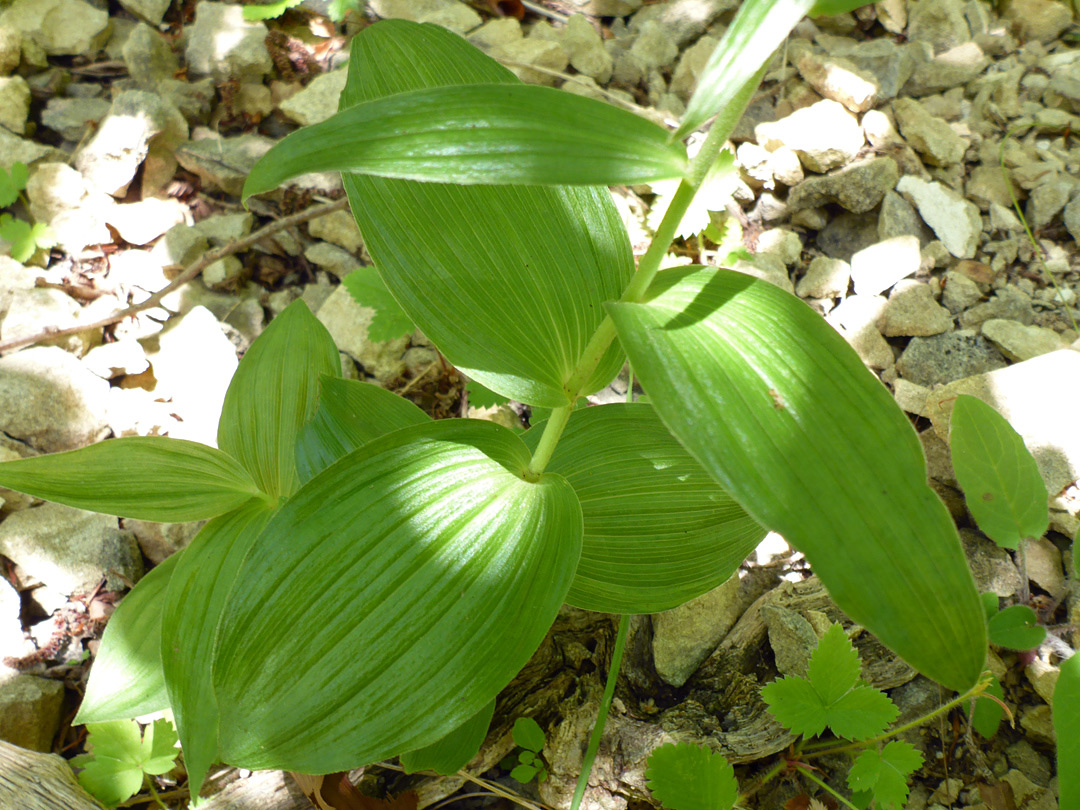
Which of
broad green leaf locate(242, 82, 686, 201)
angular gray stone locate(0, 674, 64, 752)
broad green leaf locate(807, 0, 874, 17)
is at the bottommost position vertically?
angular gray stone locate(0, 674, 64, 752)

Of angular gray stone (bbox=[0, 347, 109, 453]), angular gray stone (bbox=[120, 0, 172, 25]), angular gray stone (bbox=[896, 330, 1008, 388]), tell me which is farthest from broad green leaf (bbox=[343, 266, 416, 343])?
angular gray stone (bbox=[120, 0, 172, 25])

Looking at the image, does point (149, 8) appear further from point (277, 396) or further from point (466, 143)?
point (466, 143)

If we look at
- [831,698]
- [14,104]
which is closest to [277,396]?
[831,698]

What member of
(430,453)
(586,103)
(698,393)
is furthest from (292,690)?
(586,103)

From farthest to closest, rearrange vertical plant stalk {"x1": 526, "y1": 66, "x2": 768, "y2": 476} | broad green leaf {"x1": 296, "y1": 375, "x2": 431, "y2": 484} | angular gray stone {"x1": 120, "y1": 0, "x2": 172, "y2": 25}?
1. angular gray stone {"x1": 120, "y1": 0, "x2": 172, "y2": 25}
2. broad green leaf {"x1": 296, "y1": 375, "x2": 431, "y2": 484}
3. vertical plant stalk {"x1": 526, "y1": 66, "x2": 768, "y2": 476}

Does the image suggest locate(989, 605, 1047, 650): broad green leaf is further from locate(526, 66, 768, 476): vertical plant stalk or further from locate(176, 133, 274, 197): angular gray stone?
locate(176, 133, 274, 197): angular gray stone

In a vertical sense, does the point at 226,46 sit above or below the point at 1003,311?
above

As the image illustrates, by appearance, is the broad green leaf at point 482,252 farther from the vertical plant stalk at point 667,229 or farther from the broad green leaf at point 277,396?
the broad green leaf at point 277,396
